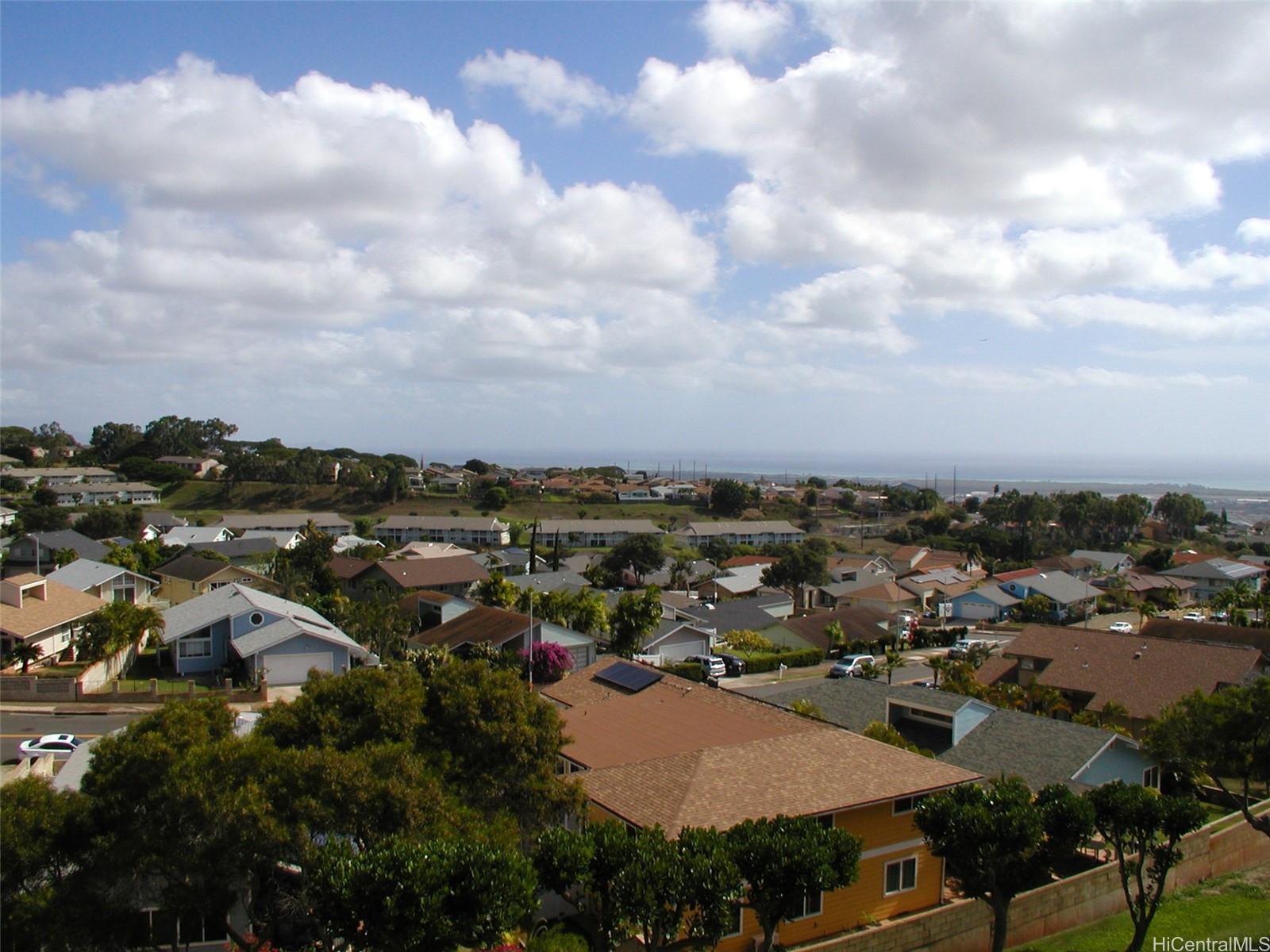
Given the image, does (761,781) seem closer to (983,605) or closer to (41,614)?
(41,614)

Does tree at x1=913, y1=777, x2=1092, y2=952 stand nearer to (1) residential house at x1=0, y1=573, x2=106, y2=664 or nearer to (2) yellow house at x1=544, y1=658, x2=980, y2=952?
(2) yellow house at x1=544, y1=658, x2=980, y2=952

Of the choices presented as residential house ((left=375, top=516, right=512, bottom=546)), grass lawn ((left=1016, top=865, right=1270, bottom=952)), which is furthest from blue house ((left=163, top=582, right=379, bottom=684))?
residential house ((left=375, top=516, right=512, bottom=546))

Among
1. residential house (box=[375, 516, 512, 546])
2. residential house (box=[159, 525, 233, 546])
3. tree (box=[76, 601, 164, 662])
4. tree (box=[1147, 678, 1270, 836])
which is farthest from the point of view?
residential house (box=[375, 516, 512, 546])

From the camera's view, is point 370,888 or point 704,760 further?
point 704,760

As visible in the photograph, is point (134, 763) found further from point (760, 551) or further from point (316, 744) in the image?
point (760, 551)

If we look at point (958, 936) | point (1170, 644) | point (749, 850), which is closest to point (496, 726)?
point (749, 850)

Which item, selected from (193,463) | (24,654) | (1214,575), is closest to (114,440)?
(193,463)

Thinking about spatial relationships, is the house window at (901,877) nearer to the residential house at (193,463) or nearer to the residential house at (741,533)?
the residential house at (741,533)
